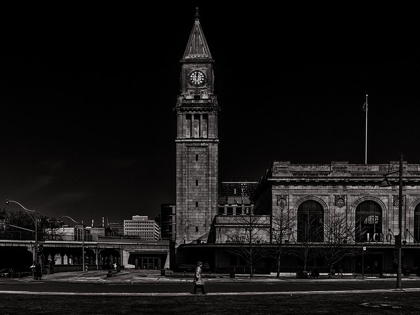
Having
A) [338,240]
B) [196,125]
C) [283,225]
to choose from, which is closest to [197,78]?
[196,125]

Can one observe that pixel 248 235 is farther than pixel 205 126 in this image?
No

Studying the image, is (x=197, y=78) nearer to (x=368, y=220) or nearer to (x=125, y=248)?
(x=368, y=220)

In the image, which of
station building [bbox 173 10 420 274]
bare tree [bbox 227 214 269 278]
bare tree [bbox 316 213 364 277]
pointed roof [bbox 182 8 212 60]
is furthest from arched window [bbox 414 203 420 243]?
pointed roof [bbox 182 8 212 60]

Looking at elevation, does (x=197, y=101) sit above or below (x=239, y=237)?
above

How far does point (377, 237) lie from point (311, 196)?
10856 millimetres

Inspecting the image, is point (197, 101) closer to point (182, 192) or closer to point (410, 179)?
point (182, 192)

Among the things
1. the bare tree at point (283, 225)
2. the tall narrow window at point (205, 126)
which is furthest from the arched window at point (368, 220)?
the tall narrow window at point (205, 126)

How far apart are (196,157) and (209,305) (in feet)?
271

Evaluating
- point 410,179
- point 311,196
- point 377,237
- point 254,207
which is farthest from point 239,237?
point 254,207

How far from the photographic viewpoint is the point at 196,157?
11056cm

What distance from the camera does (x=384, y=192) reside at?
94875mm

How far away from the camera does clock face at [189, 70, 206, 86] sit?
114062 millimetres

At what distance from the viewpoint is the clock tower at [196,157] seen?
10881cm

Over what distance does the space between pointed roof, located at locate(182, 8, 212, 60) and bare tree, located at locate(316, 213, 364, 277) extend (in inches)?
1495
